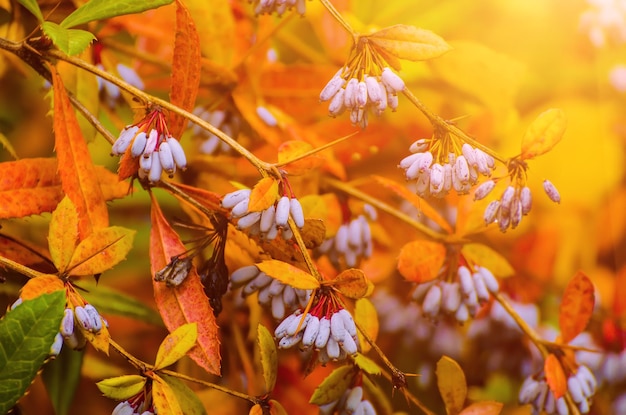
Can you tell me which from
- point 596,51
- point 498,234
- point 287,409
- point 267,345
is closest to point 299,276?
point 267,345

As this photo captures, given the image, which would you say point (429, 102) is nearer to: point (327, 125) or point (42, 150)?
point (327, 125)

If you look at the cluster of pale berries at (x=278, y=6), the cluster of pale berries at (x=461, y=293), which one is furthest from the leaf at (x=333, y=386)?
the cluster of pale berries at (x=278, y=6)

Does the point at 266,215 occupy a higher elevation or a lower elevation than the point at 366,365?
higher

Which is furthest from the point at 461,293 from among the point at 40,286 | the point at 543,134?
the point at 40,286

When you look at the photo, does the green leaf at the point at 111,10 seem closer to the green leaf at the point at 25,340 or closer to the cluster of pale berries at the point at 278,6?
the cluster of pale berries at the point at 278,6

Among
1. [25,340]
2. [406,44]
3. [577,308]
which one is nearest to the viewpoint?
[25,340]

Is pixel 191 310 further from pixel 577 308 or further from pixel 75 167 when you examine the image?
pixel 577 308
